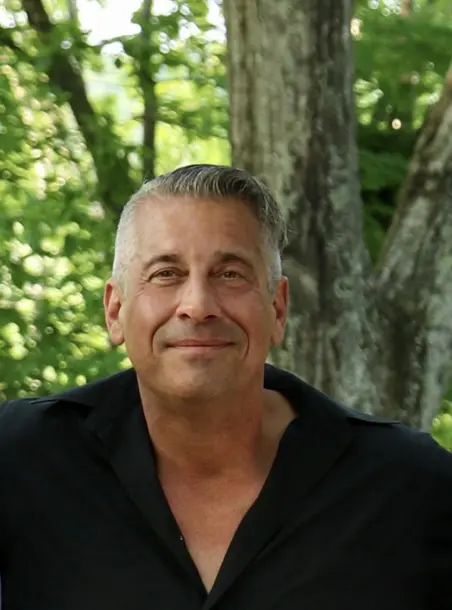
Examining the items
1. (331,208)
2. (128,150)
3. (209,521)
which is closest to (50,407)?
(209,521)

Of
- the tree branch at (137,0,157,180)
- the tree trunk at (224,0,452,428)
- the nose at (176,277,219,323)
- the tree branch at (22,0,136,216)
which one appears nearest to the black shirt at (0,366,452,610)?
the nose at (176,277,219,323)

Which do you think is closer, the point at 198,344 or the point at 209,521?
the point at 198,344

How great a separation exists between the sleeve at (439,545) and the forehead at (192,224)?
19.3 inches

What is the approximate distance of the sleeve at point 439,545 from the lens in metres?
1.51

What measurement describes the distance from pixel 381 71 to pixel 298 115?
2.88 feet

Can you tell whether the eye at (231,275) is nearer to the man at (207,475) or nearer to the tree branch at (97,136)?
the man at (207,475)

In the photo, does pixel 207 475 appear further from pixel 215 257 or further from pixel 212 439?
pixel 215 257

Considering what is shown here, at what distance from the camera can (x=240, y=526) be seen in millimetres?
1509

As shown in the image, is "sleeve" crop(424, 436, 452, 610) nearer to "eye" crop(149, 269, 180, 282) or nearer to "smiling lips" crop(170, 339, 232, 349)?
"smiling lips" crop(170, 339, 232, 349)

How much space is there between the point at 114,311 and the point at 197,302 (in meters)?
0.20

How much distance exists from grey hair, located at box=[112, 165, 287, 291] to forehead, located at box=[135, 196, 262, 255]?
0.01m

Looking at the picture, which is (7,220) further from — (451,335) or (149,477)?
(149,477)

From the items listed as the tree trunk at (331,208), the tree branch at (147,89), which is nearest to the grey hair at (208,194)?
the tree trunk at (331,208)

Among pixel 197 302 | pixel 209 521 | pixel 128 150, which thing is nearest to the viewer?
pixel 197 302
